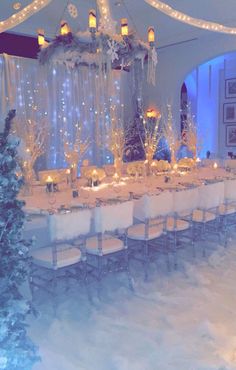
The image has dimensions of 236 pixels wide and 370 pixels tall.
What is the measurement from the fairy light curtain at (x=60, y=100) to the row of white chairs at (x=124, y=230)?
135 inches

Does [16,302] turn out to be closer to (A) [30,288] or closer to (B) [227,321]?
(A) [30,288]

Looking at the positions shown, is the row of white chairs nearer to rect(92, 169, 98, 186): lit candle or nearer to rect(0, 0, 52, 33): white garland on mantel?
rect(92, 169, 98, 186): lit candle

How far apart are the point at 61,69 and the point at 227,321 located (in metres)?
6.63

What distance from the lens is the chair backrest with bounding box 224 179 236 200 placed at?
4.91m

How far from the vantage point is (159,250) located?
439cm

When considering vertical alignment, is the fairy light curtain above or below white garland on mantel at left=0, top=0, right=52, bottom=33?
below

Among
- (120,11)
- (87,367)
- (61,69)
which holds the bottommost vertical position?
(87,367)

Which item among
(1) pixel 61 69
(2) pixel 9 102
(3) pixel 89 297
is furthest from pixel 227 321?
(1) pixel 61 69

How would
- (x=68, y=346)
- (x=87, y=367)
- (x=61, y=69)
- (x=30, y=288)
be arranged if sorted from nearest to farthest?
(x=87, y=367) → (x=68, y=346) → (x=30, y=288) → (x=61, y=69)

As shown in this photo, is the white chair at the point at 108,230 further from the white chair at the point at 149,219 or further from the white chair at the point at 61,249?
the white chair at the point at 149,219

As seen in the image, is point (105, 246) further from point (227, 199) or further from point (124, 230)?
point (227, 199)

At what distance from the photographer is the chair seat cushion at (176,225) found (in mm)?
4270

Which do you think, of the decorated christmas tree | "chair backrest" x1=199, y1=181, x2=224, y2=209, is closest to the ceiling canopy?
"chair backrest" x1=199, y1=181, x2=224, y2=209

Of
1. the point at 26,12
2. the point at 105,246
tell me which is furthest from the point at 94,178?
the point at 26,12
